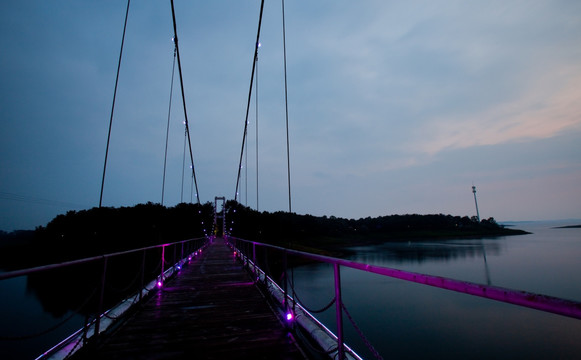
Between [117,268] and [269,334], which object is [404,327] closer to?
[269,334]

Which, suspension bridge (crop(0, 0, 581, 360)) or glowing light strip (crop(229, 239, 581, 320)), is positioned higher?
glowing light strip (crop(229, 239, 581, 320))

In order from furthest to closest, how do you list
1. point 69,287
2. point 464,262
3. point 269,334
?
1. point 464,262
2. point 69,287
3. point 269,334

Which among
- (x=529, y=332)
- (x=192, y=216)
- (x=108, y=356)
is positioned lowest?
(x=529, y=332)

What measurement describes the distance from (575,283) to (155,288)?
1605 inches

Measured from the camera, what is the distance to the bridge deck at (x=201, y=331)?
2.56 meters

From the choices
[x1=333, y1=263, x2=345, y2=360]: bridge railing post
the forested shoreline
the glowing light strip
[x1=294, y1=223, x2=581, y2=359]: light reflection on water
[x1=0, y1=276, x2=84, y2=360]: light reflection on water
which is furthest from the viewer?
the forested shoreline

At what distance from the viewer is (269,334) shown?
2.96 metres

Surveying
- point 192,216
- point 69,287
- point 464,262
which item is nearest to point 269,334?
point 69,287

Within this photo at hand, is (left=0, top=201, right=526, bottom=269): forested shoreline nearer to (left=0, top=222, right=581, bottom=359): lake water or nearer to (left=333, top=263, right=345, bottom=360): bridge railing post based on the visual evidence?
(left=0, top=222, right=581, bottom=359): lake water

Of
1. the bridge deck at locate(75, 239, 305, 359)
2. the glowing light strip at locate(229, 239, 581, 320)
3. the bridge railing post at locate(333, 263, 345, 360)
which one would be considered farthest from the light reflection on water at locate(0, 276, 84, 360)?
the glowing light strip at locate(229, 239, 581, 320)

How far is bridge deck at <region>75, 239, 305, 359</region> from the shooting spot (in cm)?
256

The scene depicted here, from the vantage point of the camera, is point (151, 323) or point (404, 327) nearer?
point (151, 323)

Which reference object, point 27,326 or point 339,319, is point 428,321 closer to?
point 339,319

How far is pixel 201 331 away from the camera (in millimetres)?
3092
